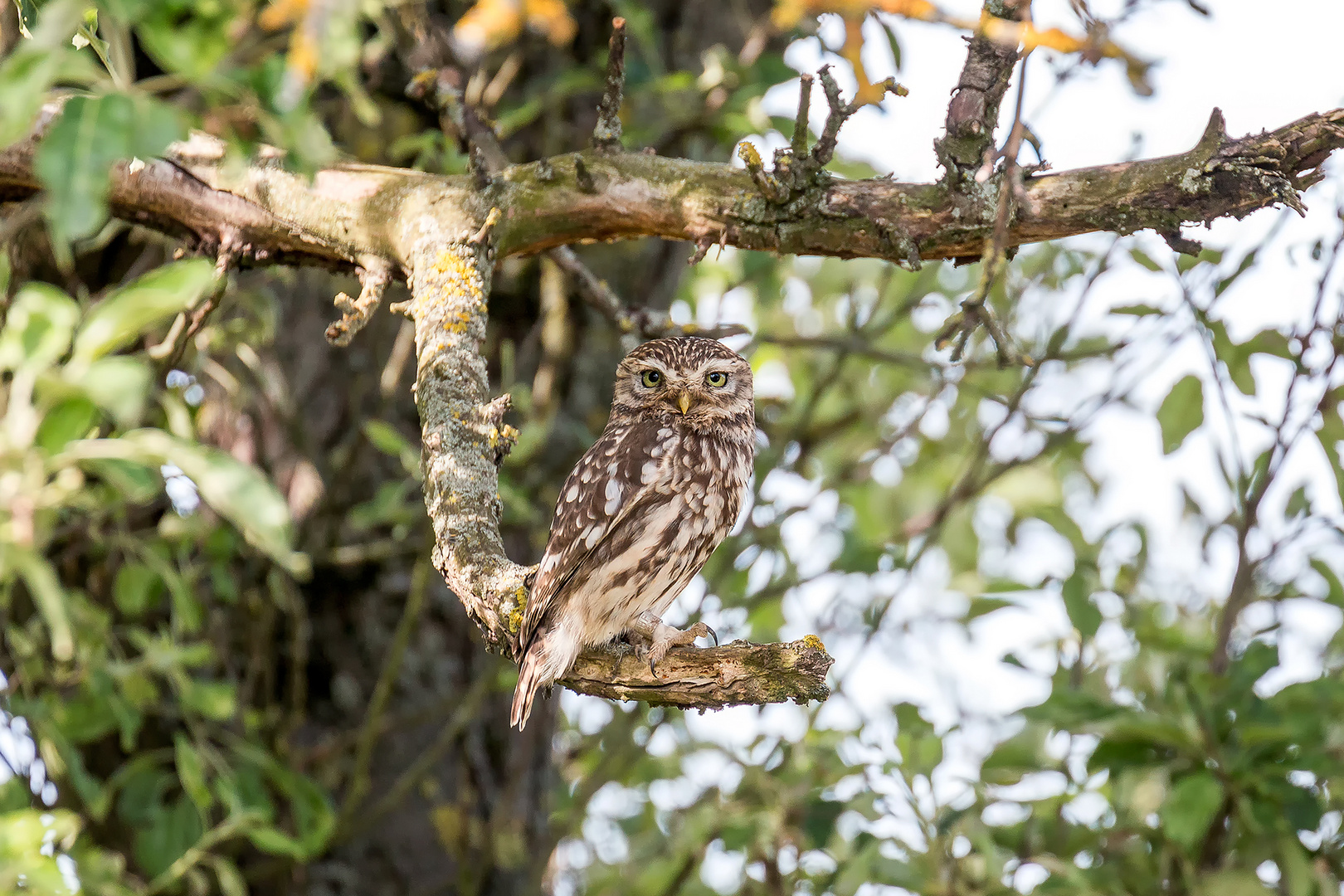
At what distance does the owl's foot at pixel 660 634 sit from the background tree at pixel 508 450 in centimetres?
11

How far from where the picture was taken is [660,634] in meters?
2.83

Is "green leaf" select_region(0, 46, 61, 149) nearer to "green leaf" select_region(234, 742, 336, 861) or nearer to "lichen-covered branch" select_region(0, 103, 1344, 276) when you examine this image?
"lichen-covered branch" select_region(0, 103, 1344, 276)

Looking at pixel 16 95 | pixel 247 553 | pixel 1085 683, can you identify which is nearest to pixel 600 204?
pixel 16 95

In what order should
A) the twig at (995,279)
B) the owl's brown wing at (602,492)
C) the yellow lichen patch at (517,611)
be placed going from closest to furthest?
the twig at (995,279)
the yellow lichen patch at (517,611)
the owl's brown wing at (602,492)

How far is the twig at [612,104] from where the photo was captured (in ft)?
8.11

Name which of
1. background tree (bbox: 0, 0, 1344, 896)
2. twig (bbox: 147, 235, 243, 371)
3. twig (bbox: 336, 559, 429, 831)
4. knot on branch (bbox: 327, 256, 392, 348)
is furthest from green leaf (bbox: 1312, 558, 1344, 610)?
twig (bbox: 147, 235, 243, 371)

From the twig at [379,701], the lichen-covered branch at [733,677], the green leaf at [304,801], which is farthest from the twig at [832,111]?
the green leaf at [304,801]

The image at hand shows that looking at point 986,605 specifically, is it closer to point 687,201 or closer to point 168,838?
point 687,201

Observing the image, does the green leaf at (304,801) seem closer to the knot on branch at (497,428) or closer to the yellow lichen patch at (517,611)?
the yellow lichen patch at (517,611)

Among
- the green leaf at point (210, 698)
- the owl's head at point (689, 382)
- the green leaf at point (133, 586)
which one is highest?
the owl's head at point (689, 382)

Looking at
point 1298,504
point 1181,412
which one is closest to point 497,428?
point 1181,412

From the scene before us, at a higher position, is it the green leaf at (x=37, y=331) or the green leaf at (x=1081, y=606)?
the green leaf at (x=1081, y=606)

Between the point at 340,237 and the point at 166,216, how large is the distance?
0.41 meters

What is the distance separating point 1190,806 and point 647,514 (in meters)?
1.52
